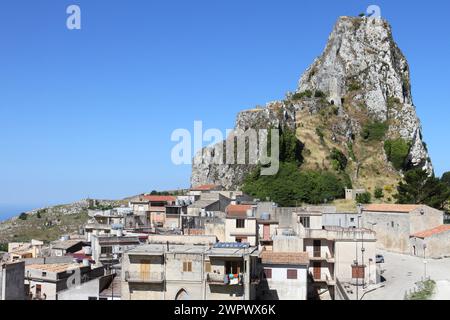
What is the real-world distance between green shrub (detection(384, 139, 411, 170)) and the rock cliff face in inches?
44.3

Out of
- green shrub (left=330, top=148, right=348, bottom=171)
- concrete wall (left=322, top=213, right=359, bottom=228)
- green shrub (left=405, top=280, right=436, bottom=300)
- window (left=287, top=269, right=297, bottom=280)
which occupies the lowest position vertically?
green shrub (left=405, top=280, right=436, bottom=300)

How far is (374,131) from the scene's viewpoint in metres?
101

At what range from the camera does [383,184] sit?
90062mm

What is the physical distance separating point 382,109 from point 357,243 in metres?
69.1

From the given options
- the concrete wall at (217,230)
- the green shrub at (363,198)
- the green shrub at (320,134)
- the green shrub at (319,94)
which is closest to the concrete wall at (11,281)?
the concrete wall at (217,230)

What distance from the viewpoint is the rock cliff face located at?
97.8 m

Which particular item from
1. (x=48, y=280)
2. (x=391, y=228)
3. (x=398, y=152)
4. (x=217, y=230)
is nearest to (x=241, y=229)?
(x=217, y=230)

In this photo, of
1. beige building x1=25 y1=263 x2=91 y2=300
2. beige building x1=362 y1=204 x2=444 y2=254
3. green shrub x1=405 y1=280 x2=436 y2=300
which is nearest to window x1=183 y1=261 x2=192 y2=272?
beige building x1=25 y1=263 x2=91 y2=300

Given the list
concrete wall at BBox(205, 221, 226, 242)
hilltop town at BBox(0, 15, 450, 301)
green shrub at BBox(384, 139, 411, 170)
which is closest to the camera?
hilltop town at BBox(0, 15, 450, 301)

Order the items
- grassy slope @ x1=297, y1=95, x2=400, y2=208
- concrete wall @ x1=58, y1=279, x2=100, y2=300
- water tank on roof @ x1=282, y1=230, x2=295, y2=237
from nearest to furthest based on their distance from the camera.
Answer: concrete wall @ x1=58, y1=279, x2=100, y2=300 < water tank on roof @ x1=282, y1=230, x2=295, y2=237 < grassy slope @ x1=297, y1=95, x2=400, y2=208

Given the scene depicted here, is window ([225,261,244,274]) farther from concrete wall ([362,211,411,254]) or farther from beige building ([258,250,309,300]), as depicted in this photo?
concrete wall ([362,211,411,254])

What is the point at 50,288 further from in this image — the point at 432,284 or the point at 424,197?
the point at 424,197

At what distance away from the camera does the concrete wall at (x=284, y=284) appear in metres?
31.7
